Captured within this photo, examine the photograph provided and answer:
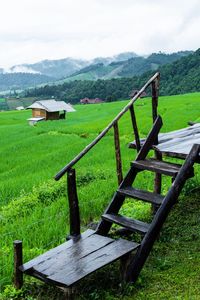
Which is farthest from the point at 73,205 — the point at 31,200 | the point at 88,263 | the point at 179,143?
the point at 31,200

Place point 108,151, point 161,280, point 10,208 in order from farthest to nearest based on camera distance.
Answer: point 108,151 → point 10,208 → point 161,280

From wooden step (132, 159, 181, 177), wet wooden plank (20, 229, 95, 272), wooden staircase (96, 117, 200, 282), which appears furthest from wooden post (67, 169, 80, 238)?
wooden step (132, 159, 181, 177)

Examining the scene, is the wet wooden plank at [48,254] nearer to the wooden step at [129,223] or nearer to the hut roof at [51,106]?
the wooden step at [129,223]

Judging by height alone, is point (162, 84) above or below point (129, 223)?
above

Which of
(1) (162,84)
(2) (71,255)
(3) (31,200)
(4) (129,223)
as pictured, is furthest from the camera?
(1) (162,84)

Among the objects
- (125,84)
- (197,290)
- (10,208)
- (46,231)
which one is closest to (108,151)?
(10,208)

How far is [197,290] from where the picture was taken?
464cm

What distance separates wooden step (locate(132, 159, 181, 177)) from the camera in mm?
5552

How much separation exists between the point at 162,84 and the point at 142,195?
8000cm

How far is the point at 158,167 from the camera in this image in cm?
577

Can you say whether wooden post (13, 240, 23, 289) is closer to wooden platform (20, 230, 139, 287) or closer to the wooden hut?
wooden platform (20, 230, 139, 287)

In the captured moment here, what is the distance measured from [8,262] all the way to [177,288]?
2.07 meters

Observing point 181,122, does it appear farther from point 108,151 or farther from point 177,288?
point 177,288

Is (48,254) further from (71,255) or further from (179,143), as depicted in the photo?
(179,143)
